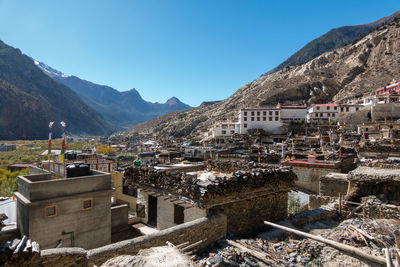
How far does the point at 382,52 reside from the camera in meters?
106

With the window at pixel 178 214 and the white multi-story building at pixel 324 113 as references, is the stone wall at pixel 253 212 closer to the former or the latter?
the window at pixel 178 214

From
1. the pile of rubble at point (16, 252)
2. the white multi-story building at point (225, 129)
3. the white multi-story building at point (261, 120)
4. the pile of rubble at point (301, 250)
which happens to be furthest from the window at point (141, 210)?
the white multi-story building at point (225, 129)

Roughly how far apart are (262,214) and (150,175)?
5.61 meters

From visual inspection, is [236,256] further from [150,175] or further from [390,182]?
[390,182]

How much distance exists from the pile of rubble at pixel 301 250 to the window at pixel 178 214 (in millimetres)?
2587

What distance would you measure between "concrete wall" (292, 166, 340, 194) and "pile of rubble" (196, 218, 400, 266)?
11.0 m

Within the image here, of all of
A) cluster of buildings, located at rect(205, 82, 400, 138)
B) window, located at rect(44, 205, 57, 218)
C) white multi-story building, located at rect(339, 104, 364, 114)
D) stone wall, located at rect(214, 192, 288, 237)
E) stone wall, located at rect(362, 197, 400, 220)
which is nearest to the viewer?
stone wall, located at rect(214, 192, 288, 237)

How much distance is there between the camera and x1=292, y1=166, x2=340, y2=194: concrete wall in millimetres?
20062

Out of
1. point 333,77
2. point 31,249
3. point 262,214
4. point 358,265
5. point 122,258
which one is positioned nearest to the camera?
point 31,249

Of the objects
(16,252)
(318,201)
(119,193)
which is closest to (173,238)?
(16,252)

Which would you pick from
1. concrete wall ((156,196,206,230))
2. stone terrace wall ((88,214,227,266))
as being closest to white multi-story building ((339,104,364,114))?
concrete wall ((156,196,206,230))

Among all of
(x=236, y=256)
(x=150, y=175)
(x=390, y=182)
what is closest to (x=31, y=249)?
(x=236, y=256)

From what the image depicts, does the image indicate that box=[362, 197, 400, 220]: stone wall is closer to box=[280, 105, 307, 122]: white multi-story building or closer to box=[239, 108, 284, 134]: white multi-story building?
box=[239, 108, 284, 134]: white multi-story building

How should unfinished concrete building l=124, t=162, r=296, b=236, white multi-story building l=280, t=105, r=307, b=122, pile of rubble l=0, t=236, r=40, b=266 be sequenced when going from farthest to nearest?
white multi-story building l=280, t=105, r=307, b=122 → unfinished concrete building l=124, t=162, r=296, b=236 → pile of rubble l=0, t=236, r=40, b=266
